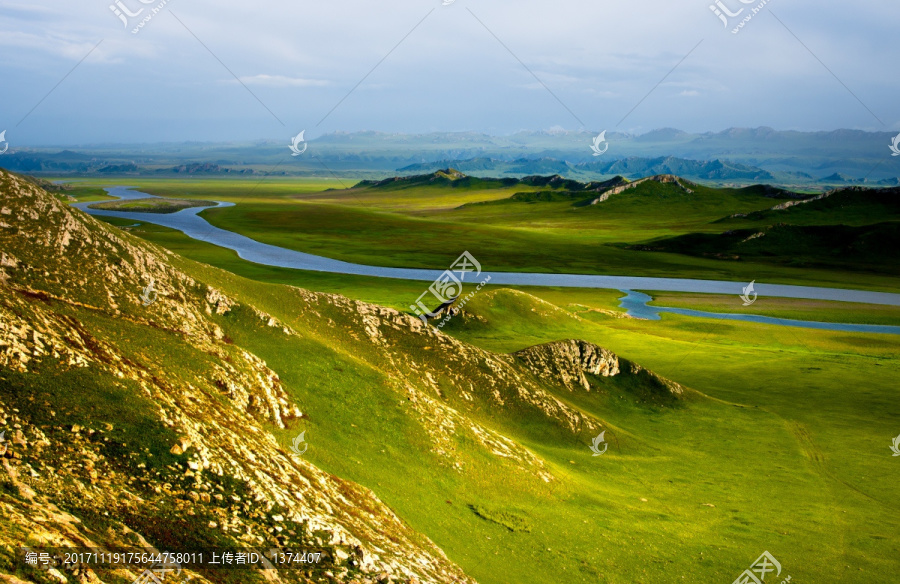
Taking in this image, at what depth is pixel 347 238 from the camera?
190 metres

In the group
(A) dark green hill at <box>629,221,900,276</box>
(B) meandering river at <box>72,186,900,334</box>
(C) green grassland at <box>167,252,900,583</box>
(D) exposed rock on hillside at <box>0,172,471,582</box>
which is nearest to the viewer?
(D) exposed rock on hillside at <box>0,172,471,582</box>

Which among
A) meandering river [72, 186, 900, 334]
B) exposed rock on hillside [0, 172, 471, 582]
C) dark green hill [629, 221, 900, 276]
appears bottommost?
exposed rock on hillside [0, 172, 471, 582]

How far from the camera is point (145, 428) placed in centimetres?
1914

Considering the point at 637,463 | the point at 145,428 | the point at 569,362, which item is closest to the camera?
the point at 145,428

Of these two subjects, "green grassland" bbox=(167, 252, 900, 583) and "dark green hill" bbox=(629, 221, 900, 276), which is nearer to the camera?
"green grassland" bbox=(167, 252, 900, 583)

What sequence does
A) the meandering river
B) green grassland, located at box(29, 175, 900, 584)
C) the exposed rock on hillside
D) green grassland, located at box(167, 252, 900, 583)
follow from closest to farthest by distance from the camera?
the exposed rock on hillside, green grassland, located at box(167, 252, 900, 583), green grassland, located at box(29, 175, 900, 584), the meandering river

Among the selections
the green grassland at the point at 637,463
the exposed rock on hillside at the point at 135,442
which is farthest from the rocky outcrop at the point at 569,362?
the exposed rock on hillside at the point at 135,442

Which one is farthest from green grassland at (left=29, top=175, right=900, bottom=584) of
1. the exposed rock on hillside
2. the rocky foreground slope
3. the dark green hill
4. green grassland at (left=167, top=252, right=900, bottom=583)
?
the dark green hill

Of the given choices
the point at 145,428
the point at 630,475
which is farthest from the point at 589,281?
the point at 145,428

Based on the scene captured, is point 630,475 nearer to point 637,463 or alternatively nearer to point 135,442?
point 637,463

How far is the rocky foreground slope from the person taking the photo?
15.9 metres

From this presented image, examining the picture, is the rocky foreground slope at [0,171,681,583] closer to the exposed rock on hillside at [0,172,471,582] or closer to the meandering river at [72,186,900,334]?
the exposed rock on hillside at [0,172,471,582]

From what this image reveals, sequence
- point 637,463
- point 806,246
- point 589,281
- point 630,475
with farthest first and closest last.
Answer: point 806,246 < point 589,281 < point 637,463 < point 630,475

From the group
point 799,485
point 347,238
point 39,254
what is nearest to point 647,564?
point 799,485
